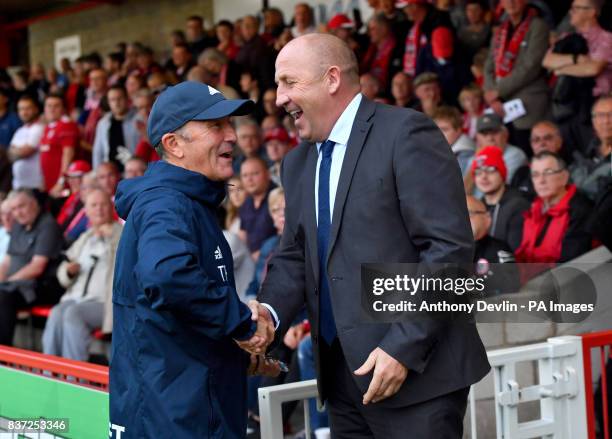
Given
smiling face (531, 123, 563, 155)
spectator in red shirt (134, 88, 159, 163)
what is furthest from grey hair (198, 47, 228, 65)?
smiling face (531, 123, 563, 155)

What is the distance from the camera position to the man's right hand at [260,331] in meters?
2.70

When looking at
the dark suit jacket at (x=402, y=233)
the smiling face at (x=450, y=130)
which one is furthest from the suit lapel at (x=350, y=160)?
the smiling face at (x=450, y=130)

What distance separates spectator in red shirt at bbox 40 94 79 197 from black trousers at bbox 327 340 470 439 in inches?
368

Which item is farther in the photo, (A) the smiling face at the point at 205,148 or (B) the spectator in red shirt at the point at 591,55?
(B) the spectator in red shirt at the point at 591,55

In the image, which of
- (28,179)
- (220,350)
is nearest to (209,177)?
(220,350)

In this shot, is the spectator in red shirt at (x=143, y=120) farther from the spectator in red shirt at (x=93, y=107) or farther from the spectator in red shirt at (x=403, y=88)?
the spectator in red shirt at (x=403, y=88)

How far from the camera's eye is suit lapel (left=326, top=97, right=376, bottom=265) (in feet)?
8.98

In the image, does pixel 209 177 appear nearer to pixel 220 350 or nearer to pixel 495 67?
pixel 220 350

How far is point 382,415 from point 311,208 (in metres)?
0.67

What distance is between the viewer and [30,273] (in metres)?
8.09

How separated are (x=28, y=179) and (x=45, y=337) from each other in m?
4.87

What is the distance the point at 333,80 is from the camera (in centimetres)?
282

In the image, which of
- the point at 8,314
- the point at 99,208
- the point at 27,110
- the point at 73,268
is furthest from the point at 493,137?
the point at 27,110

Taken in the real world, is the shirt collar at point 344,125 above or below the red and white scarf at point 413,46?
below
